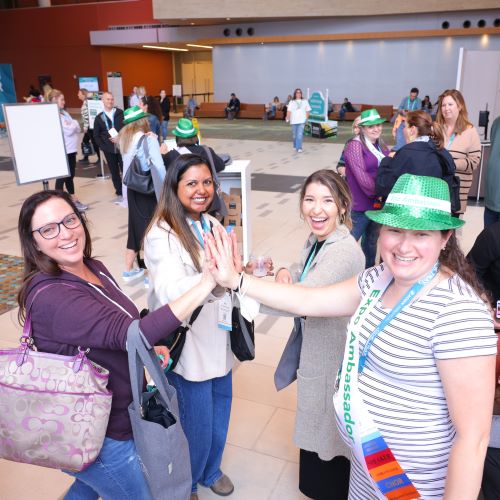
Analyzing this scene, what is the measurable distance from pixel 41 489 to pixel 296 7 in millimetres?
21186

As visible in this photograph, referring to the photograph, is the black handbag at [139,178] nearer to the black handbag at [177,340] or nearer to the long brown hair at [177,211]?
the long brown hair at [177,211]

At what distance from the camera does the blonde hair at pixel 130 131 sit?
16.3 feet

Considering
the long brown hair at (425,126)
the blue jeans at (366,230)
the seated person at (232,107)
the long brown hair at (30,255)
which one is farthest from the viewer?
the seated person at (232,107)

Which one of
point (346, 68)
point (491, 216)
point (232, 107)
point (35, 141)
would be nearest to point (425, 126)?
point (491, 216)

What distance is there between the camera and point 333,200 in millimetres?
2146

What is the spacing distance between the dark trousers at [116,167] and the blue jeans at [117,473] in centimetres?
730

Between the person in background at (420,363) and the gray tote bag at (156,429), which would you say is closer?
the person in background at (420,363)

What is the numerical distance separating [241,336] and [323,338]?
352 millimetres

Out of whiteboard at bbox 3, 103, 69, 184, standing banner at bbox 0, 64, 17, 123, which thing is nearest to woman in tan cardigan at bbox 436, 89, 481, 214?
whiteboard at bbox 3, 103, 69, 184

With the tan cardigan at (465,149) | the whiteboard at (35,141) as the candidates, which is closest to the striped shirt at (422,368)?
the tan cardigan at (465,149)

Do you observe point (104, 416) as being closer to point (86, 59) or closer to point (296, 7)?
point (296, 7)

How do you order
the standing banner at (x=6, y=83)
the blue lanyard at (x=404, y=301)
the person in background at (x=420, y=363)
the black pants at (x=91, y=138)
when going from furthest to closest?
the standing banner at (x=6, y=83) < the black pants at (x=91, y=138) < the blue lanyard at (x=404, y=301) < the person in background at (x=420, y=363)

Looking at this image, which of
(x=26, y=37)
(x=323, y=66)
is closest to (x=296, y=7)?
(x=323, y=66)

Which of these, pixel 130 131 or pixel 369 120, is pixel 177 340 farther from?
pixel 130 131
